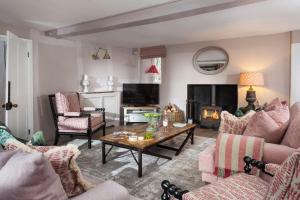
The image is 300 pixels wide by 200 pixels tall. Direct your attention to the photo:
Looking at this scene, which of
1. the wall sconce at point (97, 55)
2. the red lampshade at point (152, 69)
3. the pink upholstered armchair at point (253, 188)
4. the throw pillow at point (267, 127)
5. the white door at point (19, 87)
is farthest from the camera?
the red lampshade at point (152, 69)

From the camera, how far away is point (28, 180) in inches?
33.2

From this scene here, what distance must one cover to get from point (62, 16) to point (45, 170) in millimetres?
3027

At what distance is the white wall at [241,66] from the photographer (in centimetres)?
466

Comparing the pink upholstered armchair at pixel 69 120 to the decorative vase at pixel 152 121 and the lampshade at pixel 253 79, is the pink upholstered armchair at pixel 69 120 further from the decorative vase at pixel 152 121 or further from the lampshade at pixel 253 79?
the lampshade at pixel 253 79

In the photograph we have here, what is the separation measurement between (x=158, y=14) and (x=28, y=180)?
8.51ft

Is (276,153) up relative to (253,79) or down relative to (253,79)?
down

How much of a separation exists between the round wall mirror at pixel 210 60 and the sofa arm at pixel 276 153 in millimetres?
3660

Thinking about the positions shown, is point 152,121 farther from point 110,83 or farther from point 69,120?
point 110,83

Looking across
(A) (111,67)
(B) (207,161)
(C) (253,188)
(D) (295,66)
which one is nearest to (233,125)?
(B) (207,161)

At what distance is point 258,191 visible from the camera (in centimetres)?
143

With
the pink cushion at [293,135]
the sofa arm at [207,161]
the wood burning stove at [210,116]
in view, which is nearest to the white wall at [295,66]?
the wood burning stove at [210,116]

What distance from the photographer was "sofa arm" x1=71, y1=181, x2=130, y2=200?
102 cm

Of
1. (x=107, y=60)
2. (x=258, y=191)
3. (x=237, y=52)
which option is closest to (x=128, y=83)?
(x=107, y=60)

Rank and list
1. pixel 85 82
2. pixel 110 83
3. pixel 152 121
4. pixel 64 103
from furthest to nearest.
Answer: pixel 110 83 < pixel 85 82 < pixel 64 103 < pixel 152 121
